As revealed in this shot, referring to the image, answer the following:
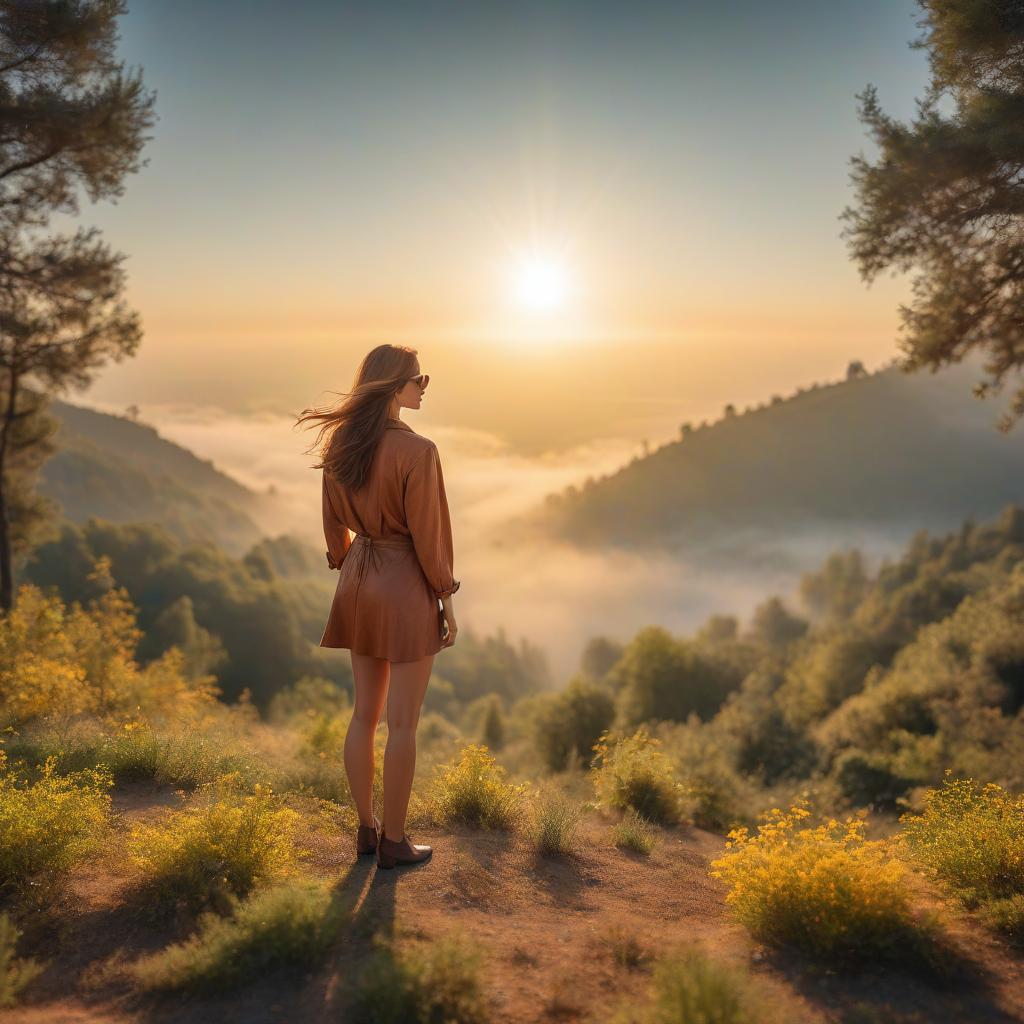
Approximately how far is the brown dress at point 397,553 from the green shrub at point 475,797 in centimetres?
202

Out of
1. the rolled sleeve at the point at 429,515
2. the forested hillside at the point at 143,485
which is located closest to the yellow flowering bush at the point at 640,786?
the rolled sleeve at the point at 429,515

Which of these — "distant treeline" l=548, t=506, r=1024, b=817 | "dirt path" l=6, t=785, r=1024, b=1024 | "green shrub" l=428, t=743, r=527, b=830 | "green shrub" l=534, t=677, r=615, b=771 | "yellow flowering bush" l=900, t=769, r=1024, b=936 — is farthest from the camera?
"green shrub" l=534, t=677, r=615, b=771

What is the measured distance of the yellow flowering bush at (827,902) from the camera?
Result: 3.61 meters

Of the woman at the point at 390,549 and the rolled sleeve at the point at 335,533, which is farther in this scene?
the rolled sleeve at the point at 335,533

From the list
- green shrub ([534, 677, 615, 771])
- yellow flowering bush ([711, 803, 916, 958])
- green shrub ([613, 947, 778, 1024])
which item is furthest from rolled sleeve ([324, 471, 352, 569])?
green shrub ([534, 677, 615, 771])

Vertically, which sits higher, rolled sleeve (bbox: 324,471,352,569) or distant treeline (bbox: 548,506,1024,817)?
rolled sleeve (bbox: 324,471,352,569)

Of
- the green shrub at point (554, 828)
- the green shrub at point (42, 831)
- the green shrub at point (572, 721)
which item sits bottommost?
the green shrub at point (572, 721)

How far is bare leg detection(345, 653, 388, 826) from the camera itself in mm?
4410

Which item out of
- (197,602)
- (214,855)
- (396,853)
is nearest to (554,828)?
(396,853)

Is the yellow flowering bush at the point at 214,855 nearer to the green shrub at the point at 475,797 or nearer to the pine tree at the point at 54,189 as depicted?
the green shrub at the point at 475,797

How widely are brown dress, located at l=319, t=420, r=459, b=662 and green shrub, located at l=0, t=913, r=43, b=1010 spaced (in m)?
1.90

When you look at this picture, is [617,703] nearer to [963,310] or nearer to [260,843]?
[963,310]

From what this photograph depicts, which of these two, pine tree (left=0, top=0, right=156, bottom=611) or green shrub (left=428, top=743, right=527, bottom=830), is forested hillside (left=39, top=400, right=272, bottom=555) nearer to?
pine tree (left=0, top=0, right=156, bottom=611)

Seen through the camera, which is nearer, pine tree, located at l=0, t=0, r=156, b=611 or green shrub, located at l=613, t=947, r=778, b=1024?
green shrub, located at l=613, t=947, r=778, b=1024
